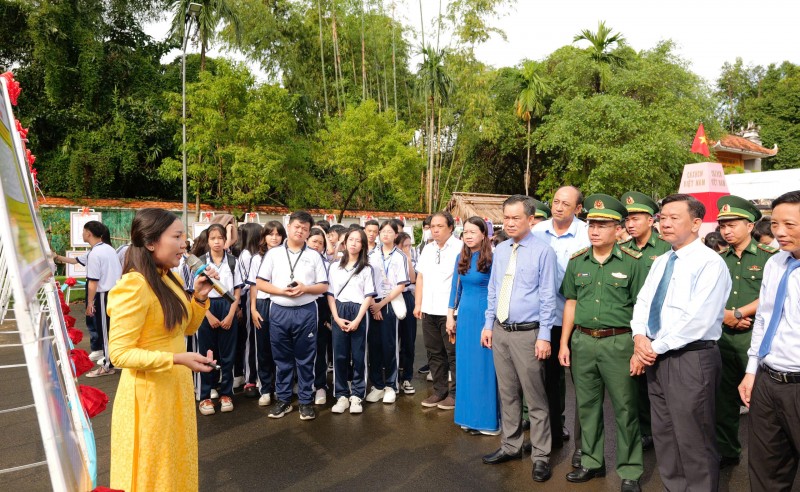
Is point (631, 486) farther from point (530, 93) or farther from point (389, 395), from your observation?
point (530, 93)

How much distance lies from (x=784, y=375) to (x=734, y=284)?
1.90 m

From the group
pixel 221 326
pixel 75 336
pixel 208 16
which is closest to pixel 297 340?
pixel 221 326

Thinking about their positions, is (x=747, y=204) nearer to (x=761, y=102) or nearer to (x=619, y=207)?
(x=619, y=207)

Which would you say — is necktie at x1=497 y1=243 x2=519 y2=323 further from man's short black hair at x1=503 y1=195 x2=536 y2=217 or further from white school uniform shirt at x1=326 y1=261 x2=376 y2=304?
white school uniform shirt at x1=326 y1=261 x2=376 y2=304

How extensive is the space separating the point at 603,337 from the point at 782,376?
1051 mm

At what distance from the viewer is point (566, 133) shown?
23391 millimetres

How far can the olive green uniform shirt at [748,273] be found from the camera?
4285 mm

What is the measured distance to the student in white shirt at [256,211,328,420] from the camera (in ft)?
16.3

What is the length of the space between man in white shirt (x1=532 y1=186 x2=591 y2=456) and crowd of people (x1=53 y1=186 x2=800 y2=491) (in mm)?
14

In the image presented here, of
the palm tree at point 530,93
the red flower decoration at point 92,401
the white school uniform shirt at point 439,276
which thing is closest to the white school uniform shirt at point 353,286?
the white school uniform shirt at point 439,276

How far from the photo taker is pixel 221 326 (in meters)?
5.31

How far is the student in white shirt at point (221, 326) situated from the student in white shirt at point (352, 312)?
39.5 inches

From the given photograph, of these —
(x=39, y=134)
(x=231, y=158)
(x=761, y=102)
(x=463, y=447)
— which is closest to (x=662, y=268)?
(x=463, y=447)

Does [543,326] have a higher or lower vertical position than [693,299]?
lower
